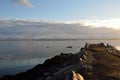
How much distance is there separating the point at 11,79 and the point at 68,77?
20.0 meters

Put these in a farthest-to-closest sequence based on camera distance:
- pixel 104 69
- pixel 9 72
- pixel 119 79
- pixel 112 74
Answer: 1. pixel 9 72
2. pixel 104 69
3. pixel 112 74
4. pixel 119 79

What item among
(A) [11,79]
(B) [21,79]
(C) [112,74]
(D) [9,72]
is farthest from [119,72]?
(D) [9,72]

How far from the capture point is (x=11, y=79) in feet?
118

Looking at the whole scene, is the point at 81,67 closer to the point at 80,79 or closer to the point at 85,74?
the point at 85,74

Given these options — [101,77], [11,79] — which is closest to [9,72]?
[11,79]

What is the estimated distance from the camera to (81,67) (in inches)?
888

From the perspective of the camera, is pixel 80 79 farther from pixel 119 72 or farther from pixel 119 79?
pixel 119 72

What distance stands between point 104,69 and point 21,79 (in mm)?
14000

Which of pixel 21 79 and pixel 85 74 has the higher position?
pixel 85 74

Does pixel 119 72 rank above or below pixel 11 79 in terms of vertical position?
above

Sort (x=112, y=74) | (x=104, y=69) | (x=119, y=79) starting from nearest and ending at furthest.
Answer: (x=119, y=79) < (x=112, y=74) < (x=104, y=69)

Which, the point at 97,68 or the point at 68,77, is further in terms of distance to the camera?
the point at 97,68

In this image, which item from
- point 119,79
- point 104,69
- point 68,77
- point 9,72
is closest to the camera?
point 68,77

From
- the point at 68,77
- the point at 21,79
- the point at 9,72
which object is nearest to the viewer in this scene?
the point at 68,77
